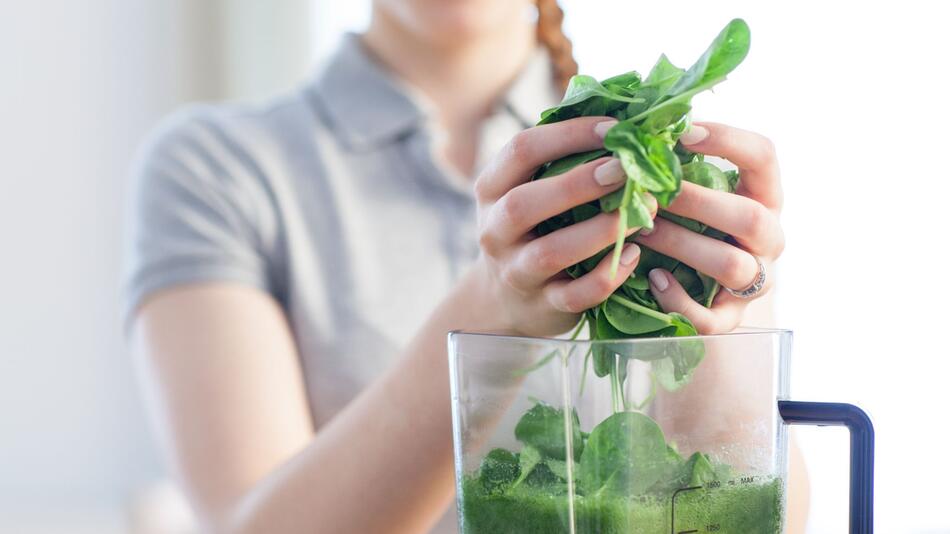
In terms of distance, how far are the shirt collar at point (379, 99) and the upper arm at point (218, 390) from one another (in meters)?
0.23

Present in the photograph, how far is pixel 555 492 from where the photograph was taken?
392 mm

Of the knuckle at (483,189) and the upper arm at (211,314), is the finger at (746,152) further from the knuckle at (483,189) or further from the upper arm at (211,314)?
the upper arm at (211,314)

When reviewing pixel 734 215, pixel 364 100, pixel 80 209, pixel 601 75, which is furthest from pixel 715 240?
pixel 80 209

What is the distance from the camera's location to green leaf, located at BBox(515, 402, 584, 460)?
390mm

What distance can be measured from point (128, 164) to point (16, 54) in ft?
1.06

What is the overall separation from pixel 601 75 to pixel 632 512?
39.3 inches

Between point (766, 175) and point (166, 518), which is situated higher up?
point (766, 175)

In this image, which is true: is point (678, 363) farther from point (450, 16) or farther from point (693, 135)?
point (450, 16)

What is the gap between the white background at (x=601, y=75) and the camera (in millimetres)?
1101

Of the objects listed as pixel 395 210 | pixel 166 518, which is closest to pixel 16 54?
pixel 166 518

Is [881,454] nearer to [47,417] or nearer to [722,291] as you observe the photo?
[722,291]

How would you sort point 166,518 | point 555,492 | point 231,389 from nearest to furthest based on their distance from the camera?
point 555,492
point 231,389
point 166,518

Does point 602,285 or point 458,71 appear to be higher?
point 458,71

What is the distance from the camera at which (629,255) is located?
40cm
